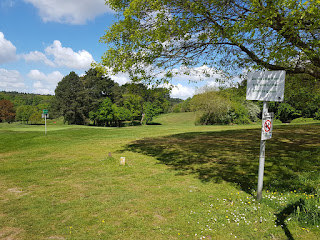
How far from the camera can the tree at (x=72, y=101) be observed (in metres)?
52.2

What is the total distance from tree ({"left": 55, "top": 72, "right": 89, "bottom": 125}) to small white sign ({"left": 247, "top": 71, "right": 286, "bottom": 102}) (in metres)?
51.3

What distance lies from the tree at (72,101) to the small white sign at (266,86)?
5131 cm

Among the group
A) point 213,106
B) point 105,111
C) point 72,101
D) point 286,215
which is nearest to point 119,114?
point 105,111

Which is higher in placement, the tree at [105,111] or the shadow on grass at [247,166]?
the tree at [105,111]

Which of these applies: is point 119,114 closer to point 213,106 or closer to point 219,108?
point 213,106

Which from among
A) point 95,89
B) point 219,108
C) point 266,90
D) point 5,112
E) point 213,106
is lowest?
point 5,112

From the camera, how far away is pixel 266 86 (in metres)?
5.06

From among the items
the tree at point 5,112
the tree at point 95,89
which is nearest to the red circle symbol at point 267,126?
the tree at point 95,89

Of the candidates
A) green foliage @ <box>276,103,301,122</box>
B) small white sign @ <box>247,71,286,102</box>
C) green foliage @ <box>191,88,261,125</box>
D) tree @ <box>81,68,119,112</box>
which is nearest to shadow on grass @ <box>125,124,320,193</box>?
small white sign @ <box>247,71,286,102</box>

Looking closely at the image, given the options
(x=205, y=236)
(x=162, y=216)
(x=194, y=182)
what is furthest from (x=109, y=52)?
(x=205, y=236)

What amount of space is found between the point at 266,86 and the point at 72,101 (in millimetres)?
53063

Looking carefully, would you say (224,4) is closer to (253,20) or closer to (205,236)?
(253,20)

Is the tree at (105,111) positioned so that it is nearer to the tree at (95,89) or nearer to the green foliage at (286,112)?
the tree at (95,89)

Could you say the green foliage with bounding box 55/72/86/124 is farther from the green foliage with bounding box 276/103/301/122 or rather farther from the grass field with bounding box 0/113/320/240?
the green foliage with bounding box 276/103/301/122
